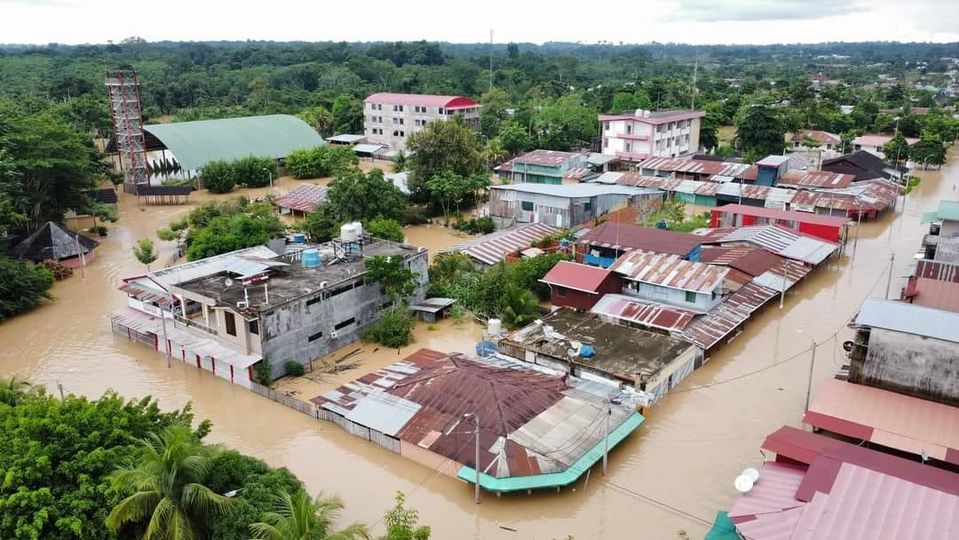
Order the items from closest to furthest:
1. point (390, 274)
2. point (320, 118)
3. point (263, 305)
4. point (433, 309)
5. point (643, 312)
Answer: point (263, 305)
point (643, 312)
point (390, 274)
point (433, 309)
point (320, 118)

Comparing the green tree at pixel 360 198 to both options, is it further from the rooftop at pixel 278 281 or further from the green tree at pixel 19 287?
the green tree at pixel 19 287

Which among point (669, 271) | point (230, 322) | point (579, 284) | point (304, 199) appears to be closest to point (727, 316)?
point (669, 271)

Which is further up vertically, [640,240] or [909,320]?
[909,320]

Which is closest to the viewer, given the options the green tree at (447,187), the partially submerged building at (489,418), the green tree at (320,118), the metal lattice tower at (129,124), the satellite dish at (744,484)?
the satellite dish at (744,484)

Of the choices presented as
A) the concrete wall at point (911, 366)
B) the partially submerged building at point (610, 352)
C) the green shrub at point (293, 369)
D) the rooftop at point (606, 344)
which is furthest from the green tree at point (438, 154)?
the concrete wall at point (911, 366)

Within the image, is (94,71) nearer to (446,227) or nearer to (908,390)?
(446,227)

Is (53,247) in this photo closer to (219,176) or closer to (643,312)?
(219,176)

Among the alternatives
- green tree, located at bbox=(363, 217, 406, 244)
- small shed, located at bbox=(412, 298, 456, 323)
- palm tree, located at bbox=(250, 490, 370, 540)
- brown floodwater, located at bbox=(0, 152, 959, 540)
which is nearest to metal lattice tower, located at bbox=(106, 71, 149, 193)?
brown floodwater, located at bbox=(0, 152, 959, 540)
